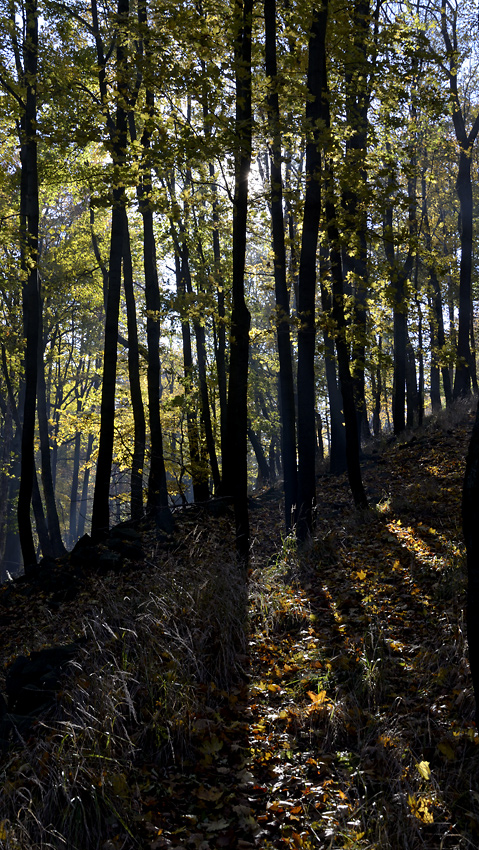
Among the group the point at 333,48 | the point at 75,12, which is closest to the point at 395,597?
the point at 333,48

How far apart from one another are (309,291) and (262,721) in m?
6.61

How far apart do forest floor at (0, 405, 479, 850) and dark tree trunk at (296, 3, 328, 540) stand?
7.20 feet

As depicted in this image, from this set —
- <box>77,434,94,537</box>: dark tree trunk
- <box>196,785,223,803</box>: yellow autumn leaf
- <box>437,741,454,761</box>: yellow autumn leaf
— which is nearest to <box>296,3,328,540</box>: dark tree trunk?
<box>437,741,454,761</box>: yellow autumn leaf

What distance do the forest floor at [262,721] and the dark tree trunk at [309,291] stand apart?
86.4 inches

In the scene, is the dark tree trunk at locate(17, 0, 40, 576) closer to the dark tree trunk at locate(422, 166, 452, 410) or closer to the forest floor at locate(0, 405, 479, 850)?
the forest floor at locate(0, 405, 479, 850)

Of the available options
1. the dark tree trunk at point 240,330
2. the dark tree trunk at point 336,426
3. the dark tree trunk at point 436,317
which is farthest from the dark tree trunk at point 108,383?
the dark tree trunk at point 436,317

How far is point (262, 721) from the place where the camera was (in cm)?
448

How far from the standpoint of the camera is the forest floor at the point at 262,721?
3.44 m

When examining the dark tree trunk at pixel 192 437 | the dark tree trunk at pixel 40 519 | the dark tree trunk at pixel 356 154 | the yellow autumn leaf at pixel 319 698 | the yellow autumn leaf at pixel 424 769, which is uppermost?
the dark tree trunk at pixel 356 154

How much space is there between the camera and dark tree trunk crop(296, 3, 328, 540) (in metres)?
8.69

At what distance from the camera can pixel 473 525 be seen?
2.93 m

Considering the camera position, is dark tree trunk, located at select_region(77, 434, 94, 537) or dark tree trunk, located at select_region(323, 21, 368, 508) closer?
dark tree trunk, located at select_region(323, 21, 368, 508)

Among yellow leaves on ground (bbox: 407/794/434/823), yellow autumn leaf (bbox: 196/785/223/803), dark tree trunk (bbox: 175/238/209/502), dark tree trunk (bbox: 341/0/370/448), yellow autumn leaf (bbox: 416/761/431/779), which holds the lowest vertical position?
yellow autumn leaf (bbox: 196/785/223/803)

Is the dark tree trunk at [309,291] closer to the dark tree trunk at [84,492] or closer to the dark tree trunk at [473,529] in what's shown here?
the dark tree trunk at [473,529]
